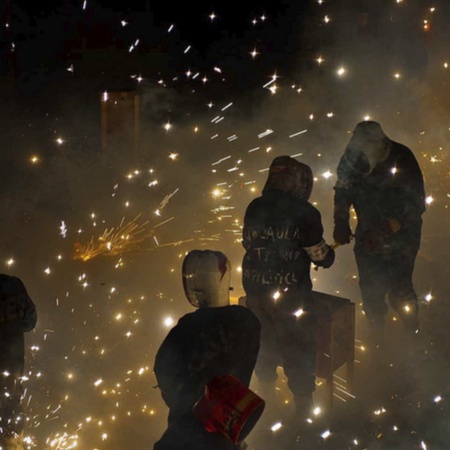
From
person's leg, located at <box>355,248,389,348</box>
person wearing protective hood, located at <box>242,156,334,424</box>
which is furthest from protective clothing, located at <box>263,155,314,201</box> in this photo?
person's leg, located at <box>355,248,389,348</box>

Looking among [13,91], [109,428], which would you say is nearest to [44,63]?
[13,91]

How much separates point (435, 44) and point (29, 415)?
9.78 meters

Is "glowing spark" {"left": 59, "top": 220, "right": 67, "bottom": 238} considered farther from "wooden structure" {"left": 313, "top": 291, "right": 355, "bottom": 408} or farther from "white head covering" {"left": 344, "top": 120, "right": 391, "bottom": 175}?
"white head covering" {"left": 344, "top": 120, "right": 391, "bottom": 175}

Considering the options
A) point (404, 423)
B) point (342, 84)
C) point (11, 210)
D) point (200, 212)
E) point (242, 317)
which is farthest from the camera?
point (342, 84)

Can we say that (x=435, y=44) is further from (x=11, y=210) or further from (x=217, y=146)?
(x=11, y=210)

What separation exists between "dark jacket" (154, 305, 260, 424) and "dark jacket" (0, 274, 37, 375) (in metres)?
1.46

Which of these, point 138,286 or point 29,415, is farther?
point 138,286

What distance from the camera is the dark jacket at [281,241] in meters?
4.55

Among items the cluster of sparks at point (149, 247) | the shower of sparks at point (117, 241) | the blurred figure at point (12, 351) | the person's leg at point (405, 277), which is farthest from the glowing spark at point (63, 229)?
the person's leg at point (405, 277)

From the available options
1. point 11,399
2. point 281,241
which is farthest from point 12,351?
point 281,241

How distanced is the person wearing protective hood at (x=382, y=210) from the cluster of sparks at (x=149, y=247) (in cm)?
87

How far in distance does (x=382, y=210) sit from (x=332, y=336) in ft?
4.21

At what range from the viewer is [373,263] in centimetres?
559

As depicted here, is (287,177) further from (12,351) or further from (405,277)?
(12,351)
